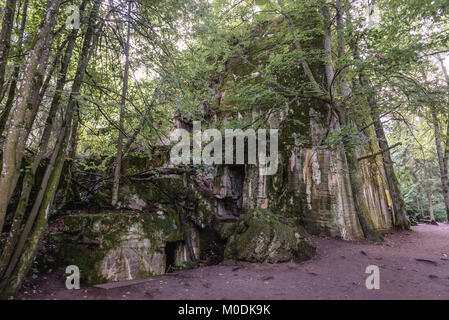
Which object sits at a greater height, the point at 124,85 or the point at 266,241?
the point at 124,85

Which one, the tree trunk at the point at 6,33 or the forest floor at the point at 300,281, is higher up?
the tree trunk at the point at 6,33

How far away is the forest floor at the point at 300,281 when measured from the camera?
139 inches

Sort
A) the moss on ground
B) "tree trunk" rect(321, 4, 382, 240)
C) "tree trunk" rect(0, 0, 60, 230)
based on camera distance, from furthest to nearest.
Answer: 1. "tree trunk" rect(321, 4, 382, 240)
2. the moss on ground
3. "tree trunk" rect(0, 0, 60, 230)

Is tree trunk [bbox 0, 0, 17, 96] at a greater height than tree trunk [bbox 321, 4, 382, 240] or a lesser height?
greater

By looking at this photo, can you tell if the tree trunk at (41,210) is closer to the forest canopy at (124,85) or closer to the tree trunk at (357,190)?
the forest canopy at (124,85)

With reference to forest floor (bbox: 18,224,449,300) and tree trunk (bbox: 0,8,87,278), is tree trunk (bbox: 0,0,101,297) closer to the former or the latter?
tree trunk (bbox: 0,8,87,278)

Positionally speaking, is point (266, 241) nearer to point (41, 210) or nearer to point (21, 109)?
point (41, 210)

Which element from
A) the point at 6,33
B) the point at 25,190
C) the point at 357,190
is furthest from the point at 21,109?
the point at 357,190

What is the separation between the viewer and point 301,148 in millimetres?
8609

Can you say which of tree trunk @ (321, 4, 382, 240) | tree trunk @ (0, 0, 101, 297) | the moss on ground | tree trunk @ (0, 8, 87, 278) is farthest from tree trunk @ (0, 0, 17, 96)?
tree trunk @ (321, 4, 382, 240)

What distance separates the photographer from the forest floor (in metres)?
3.54

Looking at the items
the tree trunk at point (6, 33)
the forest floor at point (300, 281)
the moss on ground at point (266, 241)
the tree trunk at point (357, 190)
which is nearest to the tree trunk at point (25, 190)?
the forest floor at point (300, 281)

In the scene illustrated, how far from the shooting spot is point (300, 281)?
422cm
